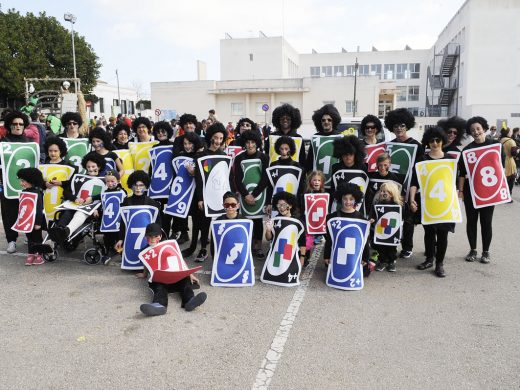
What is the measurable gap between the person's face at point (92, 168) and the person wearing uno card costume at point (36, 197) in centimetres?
62

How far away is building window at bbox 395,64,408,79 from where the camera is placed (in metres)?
61.6

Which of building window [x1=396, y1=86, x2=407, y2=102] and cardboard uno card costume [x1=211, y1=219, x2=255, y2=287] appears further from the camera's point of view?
building window [x1=396, y1=86, x2=407, y2=102]

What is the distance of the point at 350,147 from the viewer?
5633mm

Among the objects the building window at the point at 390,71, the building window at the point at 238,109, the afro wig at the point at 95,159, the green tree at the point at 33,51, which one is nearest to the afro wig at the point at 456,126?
the afro wig at the point at 95,159

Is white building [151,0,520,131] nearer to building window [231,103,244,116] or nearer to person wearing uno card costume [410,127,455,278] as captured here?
building window [231,103,244,116]

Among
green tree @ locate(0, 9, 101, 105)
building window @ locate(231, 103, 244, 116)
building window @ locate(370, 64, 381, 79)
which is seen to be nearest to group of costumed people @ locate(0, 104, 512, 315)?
building window @ locate(231, 103, 244, 116)

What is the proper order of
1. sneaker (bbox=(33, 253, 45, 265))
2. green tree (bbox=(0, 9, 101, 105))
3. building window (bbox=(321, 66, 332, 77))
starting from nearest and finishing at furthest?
1. sneaker (bbox=(33, 253, 45, 265))
2. green tree (bbox=(0, 9, 101, 105))
3. building window (bbox=(321, 66, 332, 77))

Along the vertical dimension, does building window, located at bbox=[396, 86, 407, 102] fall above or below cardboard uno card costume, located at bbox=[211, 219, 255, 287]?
above

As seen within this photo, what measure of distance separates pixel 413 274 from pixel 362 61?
61.6m

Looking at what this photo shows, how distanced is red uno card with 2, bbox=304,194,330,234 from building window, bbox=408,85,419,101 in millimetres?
59752

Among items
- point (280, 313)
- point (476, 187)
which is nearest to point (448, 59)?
point (476, 187)

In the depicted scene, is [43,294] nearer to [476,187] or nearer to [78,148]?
[78,148]

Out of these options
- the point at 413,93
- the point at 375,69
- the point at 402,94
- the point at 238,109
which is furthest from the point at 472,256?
the point at 375,69

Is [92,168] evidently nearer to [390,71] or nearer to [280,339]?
[280,339]
